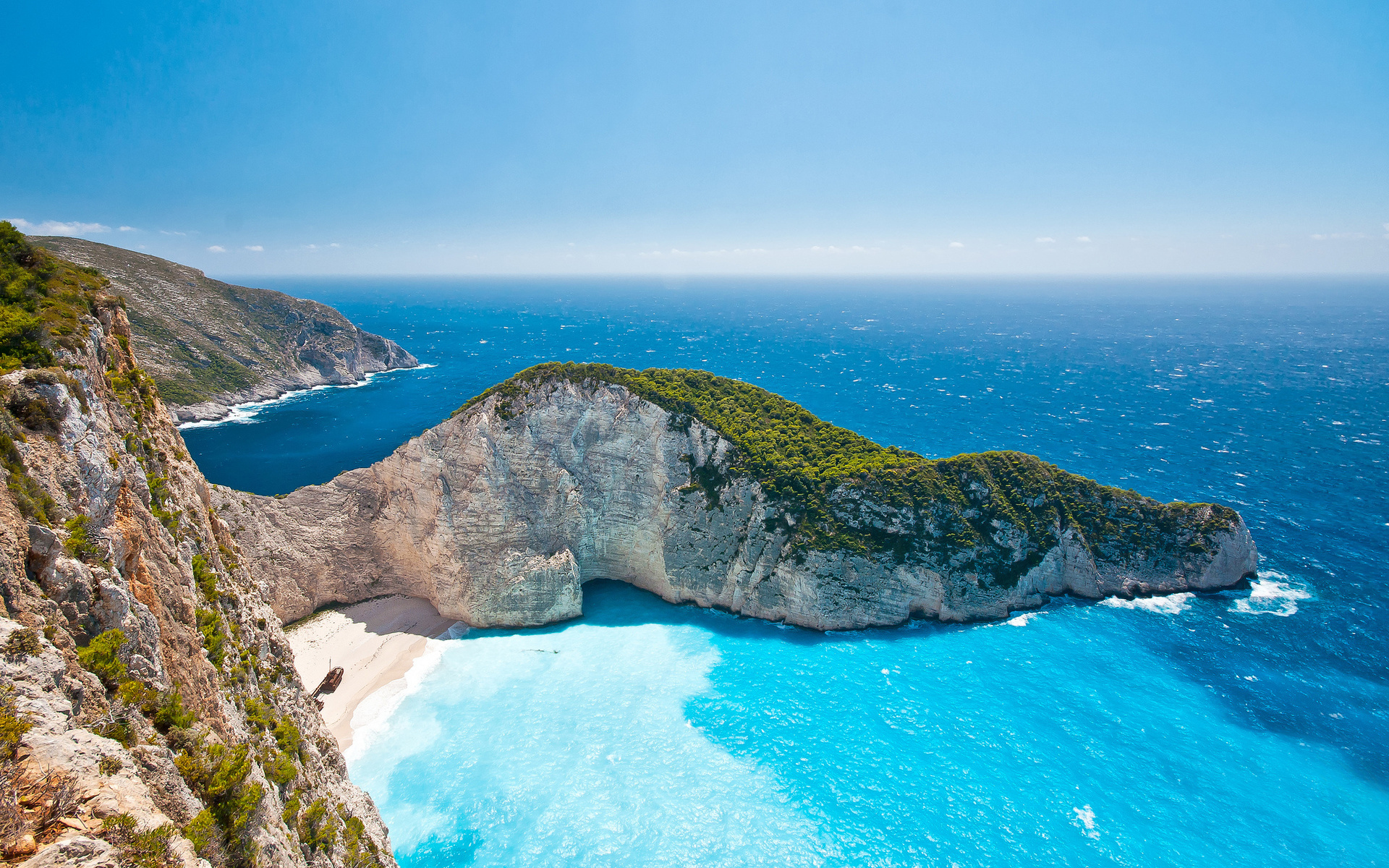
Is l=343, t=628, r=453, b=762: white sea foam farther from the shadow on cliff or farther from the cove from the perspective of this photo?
the shadow on cliff

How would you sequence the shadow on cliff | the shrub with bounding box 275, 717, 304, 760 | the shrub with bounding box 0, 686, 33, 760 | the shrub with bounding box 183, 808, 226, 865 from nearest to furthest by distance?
the shrub with bounding box 0, 686, 33, 760 < the shrub with bounding box 183, 808, 226, 865 < the shrub with bounding box 275, 717, 304, 760 < the shadow on cliff

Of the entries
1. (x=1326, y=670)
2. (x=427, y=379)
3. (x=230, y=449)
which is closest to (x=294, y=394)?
(x=427, y=379)

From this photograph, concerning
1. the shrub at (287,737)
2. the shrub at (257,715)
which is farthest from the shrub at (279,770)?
the shrub at (257,715)

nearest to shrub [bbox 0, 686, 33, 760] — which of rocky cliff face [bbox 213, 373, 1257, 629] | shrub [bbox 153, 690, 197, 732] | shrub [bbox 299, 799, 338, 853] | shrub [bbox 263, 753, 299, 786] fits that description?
shrub [bbox 153, 690, 197, 732]

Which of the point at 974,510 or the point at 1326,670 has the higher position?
the point at 974,510

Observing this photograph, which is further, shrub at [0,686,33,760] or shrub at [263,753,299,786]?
shrub at [263,753,299,786]

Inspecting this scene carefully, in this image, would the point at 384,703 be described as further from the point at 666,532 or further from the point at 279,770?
the point at 666,532

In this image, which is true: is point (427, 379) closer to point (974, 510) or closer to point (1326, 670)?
point (974, 510)

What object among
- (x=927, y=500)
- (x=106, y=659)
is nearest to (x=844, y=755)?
(x=927, y=500)
